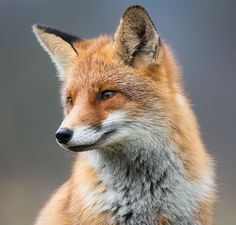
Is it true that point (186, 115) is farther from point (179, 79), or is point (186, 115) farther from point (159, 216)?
point (159, 216)

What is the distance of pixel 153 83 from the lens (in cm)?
716

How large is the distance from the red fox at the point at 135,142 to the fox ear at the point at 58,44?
0.25 metres

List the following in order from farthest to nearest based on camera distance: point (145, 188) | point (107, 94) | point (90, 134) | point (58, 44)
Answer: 1. point (58, 44)
2. point (145, 188)
3. point (107, 94)
4. point (90, 134)

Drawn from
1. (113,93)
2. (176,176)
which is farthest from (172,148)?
(113,93)

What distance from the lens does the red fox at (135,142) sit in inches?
275

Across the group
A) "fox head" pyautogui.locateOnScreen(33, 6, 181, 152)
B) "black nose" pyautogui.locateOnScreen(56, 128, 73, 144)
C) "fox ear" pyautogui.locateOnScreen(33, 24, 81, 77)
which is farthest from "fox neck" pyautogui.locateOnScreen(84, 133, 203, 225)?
"fox ear" pyautogui.locateOnScreen(33, 24, 81, 77)

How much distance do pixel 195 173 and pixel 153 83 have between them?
88 cm

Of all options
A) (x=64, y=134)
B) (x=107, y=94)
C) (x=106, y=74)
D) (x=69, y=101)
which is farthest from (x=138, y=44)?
(x=64, y=134)

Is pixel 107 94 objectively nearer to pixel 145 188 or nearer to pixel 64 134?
pixel 64 134

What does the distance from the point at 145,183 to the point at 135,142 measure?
0.39 metres

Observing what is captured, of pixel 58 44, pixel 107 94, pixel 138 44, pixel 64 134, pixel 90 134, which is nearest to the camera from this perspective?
pixel 64 134

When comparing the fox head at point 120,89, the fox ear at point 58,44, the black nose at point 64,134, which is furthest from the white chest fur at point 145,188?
the fox ear at point 58,44

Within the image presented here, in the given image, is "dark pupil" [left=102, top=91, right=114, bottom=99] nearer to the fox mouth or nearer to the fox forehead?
the fox forehead

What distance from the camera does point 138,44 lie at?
286 inches
